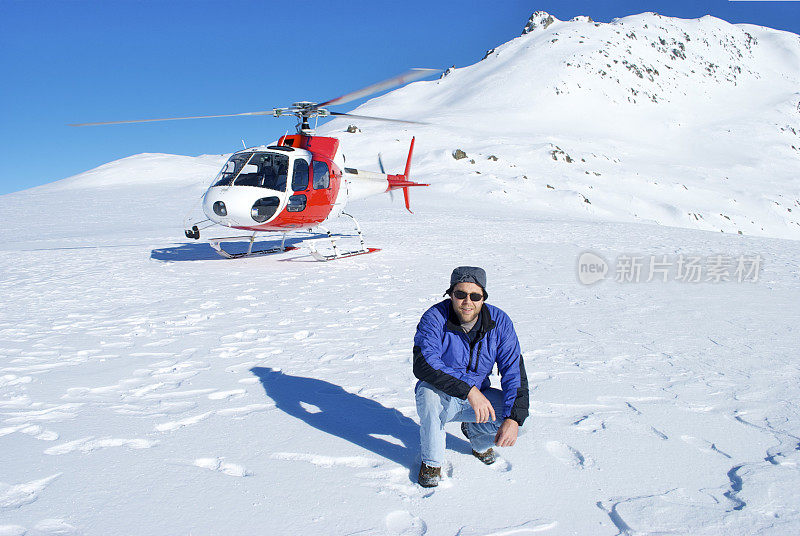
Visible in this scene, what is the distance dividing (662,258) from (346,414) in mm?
10321

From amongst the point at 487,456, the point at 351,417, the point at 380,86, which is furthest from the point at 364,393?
the point at 380,86

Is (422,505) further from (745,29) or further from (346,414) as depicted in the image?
(745,29)

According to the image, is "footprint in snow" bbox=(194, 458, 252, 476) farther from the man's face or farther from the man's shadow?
the man's face

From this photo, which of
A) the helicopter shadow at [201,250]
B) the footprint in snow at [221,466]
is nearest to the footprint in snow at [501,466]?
the footprint in snow at [221,466]

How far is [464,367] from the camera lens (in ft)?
9.96

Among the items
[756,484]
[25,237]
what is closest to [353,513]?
[756,484]

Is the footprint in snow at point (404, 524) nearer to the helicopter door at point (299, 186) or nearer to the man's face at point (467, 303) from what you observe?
the man's face at point (467, 303)

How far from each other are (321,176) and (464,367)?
8.18m

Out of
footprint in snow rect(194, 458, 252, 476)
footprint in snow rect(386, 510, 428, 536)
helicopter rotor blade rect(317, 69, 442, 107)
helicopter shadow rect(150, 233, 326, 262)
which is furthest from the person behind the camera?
helicopter shadow rect(150, 233, 326, 262)

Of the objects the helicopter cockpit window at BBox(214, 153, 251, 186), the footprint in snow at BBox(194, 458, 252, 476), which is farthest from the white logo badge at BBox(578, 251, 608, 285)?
the footprint in snow at BBox(194, 458, 252, 476)

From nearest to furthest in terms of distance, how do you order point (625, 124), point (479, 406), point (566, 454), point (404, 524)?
1. point (404, 524)
2. point (479, 406)
3. point (566, 454)
4. point (625, 124)

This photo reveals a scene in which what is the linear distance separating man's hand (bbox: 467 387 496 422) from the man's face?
1.40 ft

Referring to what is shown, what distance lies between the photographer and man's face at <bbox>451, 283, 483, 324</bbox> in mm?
2869

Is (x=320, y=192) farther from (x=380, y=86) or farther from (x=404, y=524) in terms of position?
(x=404, y=524)
